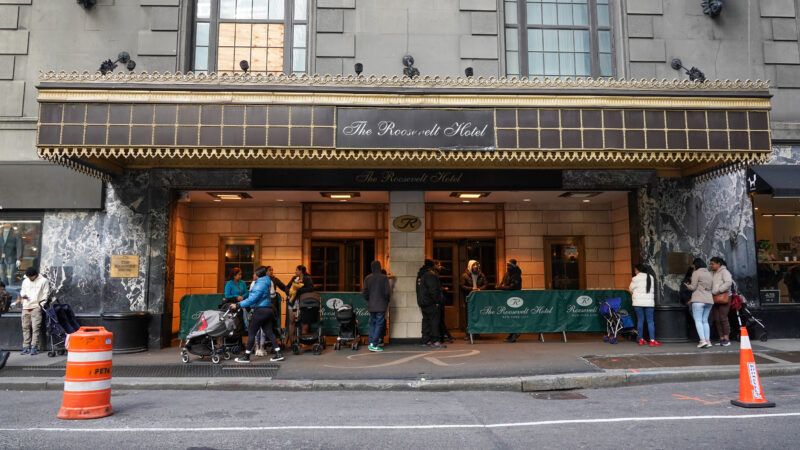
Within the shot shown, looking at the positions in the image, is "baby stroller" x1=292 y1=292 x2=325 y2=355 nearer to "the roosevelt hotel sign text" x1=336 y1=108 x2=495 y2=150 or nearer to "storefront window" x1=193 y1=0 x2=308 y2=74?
"the roosevelt hotel sign text" x1=336 y1=108 x2=495 y2=150

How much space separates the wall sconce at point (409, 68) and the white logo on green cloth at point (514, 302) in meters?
5.54

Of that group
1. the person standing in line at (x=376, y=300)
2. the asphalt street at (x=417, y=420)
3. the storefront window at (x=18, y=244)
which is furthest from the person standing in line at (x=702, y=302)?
the storefront window at (x=18, y=244)

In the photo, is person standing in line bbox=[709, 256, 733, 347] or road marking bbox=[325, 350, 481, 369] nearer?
road marking bbox=[325, 350, 481, 369]

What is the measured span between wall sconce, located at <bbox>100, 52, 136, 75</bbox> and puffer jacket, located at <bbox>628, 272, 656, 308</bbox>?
37.8 feet

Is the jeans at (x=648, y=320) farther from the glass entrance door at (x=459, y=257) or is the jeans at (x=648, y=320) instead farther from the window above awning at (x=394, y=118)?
the glass entrance door at (x=459, y=257)

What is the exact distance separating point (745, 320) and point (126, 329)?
44.0 feet

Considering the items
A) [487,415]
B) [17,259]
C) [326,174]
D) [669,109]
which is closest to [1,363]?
[17,259]

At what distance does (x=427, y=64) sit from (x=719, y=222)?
772cm

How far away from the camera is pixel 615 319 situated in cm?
1332

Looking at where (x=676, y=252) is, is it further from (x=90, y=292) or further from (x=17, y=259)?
(x=17, y=259)

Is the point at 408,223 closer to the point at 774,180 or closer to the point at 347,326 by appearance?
the point at 347,326

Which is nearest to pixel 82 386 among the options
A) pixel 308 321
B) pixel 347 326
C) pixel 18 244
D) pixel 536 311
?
pixel 308 321

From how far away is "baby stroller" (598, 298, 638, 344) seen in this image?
43.5 feet

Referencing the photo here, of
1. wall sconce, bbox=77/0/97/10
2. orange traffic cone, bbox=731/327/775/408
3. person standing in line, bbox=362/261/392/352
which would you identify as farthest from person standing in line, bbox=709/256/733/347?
wall sconce, bbox=77/0/97/10
